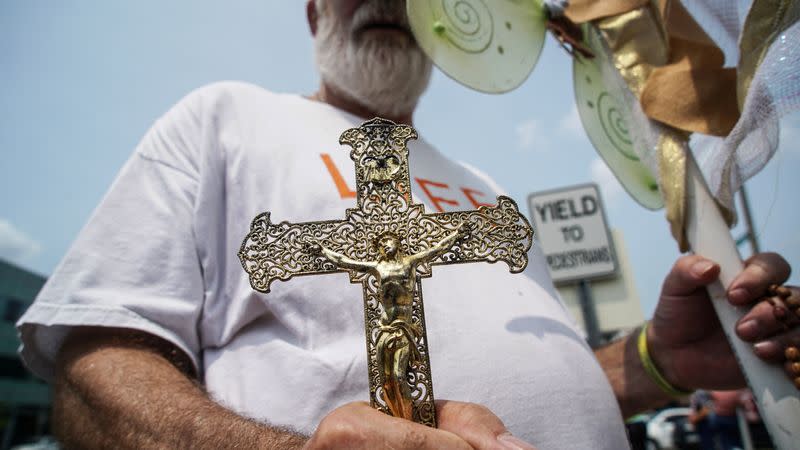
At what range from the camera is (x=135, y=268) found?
129 centimetres

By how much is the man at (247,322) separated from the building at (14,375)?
32.9m

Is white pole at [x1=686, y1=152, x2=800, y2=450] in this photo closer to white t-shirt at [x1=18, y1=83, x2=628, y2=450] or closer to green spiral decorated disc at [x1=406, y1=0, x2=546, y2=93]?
white t-shirt at [x1=18, y1=83, x2=628, y2=450]

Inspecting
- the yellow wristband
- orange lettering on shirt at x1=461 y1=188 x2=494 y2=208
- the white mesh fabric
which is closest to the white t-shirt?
orange lettering on shirt at x1=461 y1=188 x2=494 y2=208

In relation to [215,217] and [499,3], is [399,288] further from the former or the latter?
[499,3]

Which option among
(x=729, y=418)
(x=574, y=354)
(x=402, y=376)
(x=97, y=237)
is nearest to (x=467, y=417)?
(x=402, y=376)

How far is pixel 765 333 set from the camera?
49.9 inches

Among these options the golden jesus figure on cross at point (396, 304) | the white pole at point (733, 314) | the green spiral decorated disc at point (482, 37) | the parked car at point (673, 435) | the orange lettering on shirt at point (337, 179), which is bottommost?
the parked car at point (673, 435)

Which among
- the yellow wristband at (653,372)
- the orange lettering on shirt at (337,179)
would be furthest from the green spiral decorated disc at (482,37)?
the yellow wristband at (653,372)

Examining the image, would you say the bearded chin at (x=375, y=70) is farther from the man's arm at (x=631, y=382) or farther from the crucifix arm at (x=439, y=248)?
the man's arm at (x=631, y=382)

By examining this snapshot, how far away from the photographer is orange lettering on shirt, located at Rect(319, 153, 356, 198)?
4.66 ft

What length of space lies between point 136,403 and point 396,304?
23.9 inches

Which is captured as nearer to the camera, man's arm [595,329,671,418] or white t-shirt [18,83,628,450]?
white t-shirt [18,83,628,450]

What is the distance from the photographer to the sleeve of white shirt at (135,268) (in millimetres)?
1220

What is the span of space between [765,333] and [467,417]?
94cm
